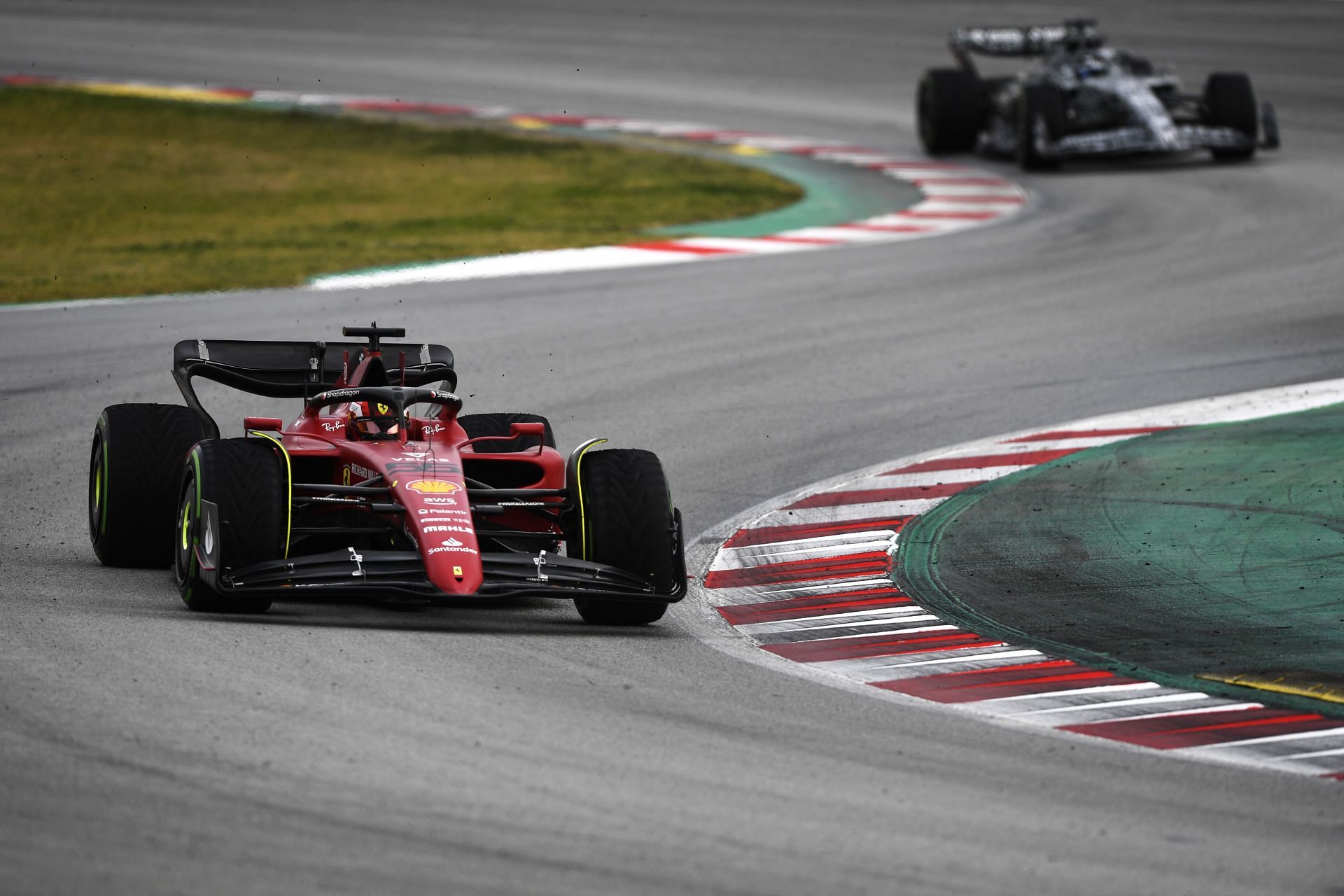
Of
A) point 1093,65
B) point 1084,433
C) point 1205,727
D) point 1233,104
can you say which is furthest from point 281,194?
point 1205,727

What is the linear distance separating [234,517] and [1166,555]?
4056 mm

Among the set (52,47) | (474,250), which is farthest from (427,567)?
(52,47)

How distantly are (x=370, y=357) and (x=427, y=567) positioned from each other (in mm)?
1445

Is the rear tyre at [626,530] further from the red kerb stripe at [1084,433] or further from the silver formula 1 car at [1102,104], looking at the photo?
the silver formula 1 car at [1102,104]

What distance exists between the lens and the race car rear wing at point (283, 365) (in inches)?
364

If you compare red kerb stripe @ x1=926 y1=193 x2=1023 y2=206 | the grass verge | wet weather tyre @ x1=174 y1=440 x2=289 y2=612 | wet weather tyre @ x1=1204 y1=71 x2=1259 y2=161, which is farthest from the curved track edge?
wet weather tyre @ x1=1204 y1=71 x2=1259 y2=161

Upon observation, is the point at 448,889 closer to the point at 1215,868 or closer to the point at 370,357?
the point at 1215,868

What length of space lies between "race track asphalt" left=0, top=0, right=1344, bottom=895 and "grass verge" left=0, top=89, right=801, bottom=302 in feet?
6.31

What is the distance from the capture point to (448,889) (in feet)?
16.5

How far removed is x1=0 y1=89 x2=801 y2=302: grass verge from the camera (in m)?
17.6

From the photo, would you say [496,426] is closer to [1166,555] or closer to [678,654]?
[678,654]

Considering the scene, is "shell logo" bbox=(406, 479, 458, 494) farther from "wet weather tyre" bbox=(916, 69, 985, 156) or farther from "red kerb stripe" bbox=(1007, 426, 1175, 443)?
"wet weather tyre" bbox=(916, 69, 985, 156)

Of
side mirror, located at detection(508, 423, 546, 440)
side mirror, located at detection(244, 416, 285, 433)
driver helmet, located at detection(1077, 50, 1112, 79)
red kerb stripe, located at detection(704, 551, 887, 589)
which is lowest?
red kerb stripe, located at detection(704, 551, 887, 589)

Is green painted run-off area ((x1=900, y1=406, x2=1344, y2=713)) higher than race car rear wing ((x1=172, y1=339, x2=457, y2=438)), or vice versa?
race car rear wing ((x1=172, y1=339, x2=457, y2=438))
